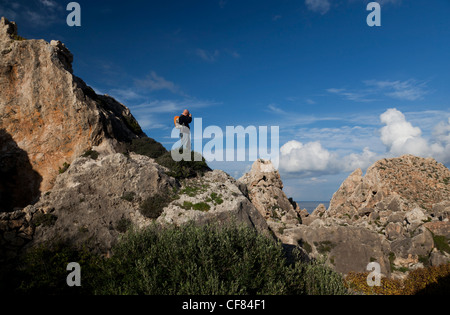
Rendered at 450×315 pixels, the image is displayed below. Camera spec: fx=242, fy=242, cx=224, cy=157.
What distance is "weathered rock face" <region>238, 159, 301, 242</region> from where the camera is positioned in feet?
146

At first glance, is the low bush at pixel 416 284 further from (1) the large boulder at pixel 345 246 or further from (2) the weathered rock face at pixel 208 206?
(2) the weathered rock face at pixel 208 206

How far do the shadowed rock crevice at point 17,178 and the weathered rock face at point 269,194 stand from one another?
30239mm

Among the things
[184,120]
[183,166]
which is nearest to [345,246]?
[183,166]

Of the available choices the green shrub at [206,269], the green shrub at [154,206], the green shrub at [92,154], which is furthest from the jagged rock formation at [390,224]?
the green shrub at [92,154]

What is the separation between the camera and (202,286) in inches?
328

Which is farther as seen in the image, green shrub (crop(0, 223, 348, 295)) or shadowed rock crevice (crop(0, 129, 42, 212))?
shadowed rock crevice (crop(0, 129, 42, 212))

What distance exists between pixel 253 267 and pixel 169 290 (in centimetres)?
374

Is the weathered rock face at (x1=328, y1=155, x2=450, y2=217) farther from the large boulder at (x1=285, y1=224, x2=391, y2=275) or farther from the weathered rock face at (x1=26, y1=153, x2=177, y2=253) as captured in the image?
the weathered rock face at (x1=26, y1=153, x2=177, y2=253)

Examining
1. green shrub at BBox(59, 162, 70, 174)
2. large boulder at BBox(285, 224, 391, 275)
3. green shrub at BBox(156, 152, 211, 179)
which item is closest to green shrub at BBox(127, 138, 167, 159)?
green shrub at BBox(156, 152, 211, 179)

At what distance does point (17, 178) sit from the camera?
20.9 meters

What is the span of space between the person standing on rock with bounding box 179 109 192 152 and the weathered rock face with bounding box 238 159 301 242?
19695mm

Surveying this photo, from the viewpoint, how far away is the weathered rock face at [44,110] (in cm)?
2170
